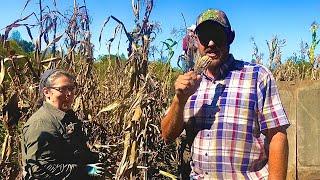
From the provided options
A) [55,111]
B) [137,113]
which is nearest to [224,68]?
[137,113]

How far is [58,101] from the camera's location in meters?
3.22

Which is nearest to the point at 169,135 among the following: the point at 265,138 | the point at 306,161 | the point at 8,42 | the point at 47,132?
the point at 265,138

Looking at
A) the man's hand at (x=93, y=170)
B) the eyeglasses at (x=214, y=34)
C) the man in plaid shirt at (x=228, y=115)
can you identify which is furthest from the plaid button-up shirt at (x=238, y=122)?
the man's hand at (x=93, y=170)

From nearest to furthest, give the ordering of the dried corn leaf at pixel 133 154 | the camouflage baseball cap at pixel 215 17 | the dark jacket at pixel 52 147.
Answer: the camouflage baseball cap at pixel 215 17, the dark jacket at pixel 52 147, the dried corn leaf at pixel 133 154

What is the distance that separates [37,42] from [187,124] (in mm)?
1549

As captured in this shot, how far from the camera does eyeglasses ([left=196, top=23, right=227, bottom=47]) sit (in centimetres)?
260

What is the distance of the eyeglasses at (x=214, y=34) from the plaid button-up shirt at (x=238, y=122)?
11 centimetres

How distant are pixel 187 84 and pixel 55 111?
99 cm

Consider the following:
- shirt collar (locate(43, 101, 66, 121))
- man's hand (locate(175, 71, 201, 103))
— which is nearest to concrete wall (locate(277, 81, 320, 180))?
shirt collar (locate(43, 101, 66, 121))

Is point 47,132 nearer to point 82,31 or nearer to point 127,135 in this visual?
point 127,135

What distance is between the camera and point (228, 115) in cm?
256

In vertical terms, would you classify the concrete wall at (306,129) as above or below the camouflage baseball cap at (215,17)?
below

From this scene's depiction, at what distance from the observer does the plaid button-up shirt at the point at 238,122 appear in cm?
251

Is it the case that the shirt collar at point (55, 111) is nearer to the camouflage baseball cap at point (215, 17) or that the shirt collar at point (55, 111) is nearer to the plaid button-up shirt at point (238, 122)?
the plaid button-up shirt at point (238, 122)
